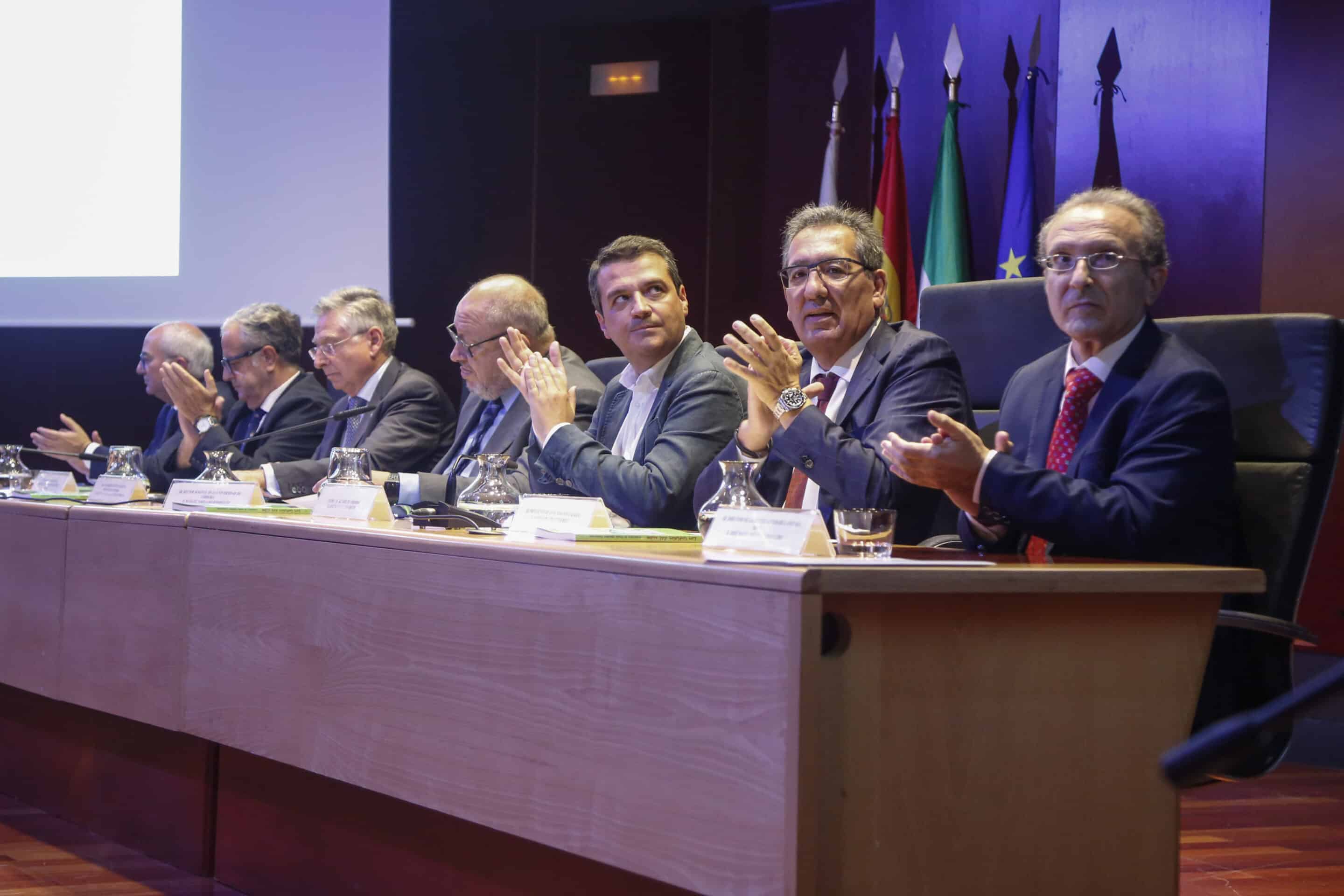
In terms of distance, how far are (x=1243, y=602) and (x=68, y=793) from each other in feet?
6.79

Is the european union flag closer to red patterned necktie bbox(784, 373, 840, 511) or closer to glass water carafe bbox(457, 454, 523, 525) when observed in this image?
red patterned necktie bbox(784, 373, 840, 511)

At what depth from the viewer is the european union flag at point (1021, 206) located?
12.3 ft

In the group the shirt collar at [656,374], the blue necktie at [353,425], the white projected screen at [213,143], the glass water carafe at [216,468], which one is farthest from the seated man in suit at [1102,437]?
the white projected screen at [213,143]

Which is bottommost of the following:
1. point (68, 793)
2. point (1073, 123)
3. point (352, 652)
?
point (68, 793)

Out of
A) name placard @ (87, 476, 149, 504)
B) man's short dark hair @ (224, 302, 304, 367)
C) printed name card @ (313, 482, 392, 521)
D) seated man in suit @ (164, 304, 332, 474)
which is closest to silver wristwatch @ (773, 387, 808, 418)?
printed name card @ (313, 482, 392, 521)

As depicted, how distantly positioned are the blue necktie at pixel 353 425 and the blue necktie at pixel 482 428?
0.56 metres

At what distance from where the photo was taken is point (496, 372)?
2.99 meters

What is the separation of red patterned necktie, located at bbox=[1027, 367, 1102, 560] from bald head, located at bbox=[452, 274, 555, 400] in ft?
5.02

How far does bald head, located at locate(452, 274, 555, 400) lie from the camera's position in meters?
3.01

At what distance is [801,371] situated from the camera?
229cm

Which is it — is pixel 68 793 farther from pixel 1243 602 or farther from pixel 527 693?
pixel 1243 602

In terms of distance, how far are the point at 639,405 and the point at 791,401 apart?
699 mm

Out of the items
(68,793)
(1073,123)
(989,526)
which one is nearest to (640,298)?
(989,526)

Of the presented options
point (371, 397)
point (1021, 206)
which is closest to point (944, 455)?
point (371, 397)
